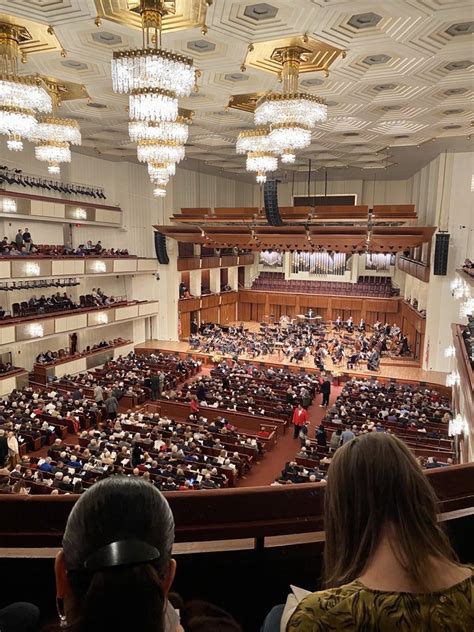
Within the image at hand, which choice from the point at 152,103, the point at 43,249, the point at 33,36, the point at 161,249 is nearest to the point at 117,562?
the point at 152,103

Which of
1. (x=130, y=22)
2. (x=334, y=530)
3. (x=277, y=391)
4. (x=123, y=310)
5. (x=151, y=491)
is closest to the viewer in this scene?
(x=151, y=491)

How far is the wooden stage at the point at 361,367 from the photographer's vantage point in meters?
19.0

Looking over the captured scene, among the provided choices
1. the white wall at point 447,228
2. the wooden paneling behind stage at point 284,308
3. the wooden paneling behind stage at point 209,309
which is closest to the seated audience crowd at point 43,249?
the wooden paneling behind stage at point 209,309

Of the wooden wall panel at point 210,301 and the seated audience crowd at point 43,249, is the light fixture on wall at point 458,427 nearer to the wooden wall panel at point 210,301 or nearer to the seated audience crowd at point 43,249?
the seated audience crowd at point 43,249

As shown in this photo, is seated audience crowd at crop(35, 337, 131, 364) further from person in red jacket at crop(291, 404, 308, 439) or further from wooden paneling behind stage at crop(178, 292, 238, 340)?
person in red jacket at crop(291, 404, 308, 439)

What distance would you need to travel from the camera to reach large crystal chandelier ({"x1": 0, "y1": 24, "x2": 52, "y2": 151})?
6547 millimetres

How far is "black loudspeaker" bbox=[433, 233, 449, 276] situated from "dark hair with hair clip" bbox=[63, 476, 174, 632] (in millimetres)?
19263

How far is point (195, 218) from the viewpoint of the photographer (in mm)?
23312

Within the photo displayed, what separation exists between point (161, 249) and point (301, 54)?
16.5 m

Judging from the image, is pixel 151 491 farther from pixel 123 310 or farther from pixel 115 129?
pixel 123 310

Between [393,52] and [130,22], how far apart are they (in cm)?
502

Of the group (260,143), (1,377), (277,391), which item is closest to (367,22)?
(260,143)

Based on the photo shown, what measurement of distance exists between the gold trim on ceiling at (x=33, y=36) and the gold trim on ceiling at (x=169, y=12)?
153cm

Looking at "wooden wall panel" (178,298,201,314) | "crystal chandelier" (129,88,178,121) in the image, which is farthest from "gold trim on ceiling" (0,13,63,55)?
"wooden wall panel" (178,298,201,314)
